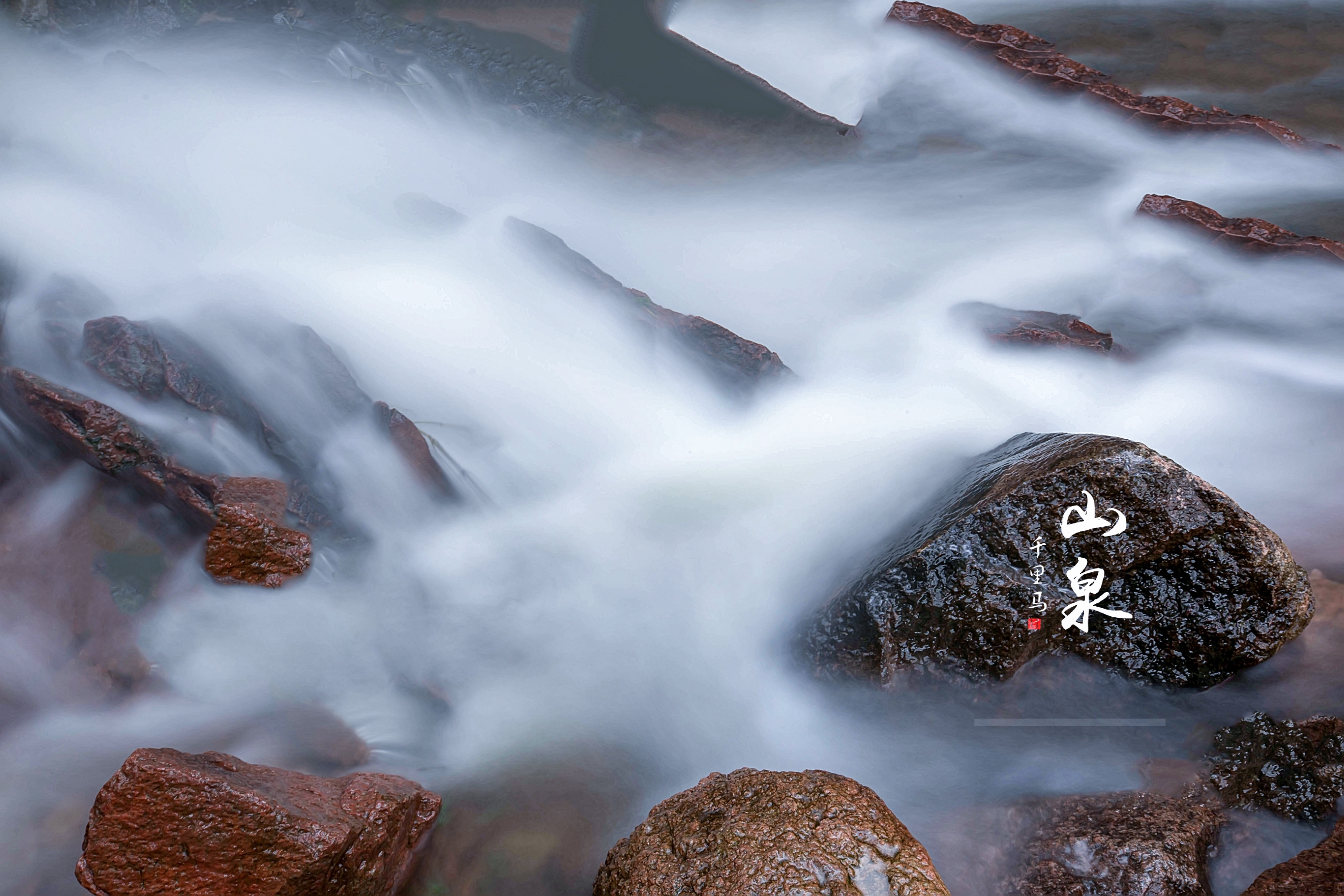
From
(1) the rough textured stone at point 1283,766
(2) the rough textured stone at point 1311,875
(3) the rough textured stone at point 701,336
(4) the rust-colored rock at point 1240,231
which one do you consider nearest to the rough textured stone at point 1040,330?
(4) the rust-colored rock at point 1240,231

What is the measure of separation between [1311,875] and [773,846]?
6.34 feet

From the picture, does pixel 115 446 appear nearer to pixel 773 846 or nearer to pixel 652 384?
pixel 652 384

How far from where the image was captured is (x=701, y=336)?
18.5 feet

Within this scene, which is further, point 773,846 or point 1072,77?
point 1072,77

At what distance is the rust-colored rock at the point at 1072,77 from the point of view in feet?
21.5

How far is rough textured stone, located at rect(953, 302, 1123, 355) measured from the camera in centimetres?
541

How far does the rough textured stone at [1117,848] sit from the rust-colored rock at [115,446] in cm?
426

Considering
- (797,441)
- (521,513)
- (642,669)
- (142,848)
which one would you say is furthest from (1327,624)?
(142,848)

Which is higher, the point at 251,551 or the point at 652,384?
the point at 652,384

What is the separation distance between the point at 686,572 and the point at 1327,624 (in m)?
3.12

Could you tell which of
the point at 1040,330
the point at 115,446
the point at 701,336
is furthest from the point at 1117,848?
the point at 115,446

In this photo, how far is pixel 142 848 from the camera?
262cm

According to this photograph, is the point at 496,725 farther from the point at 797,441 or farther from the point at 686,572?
the point at 797,441

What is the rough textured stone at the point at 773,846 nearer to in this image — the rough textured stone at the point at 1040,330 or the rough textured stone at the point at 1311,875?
the rough textured stone at the point at 1311,875
